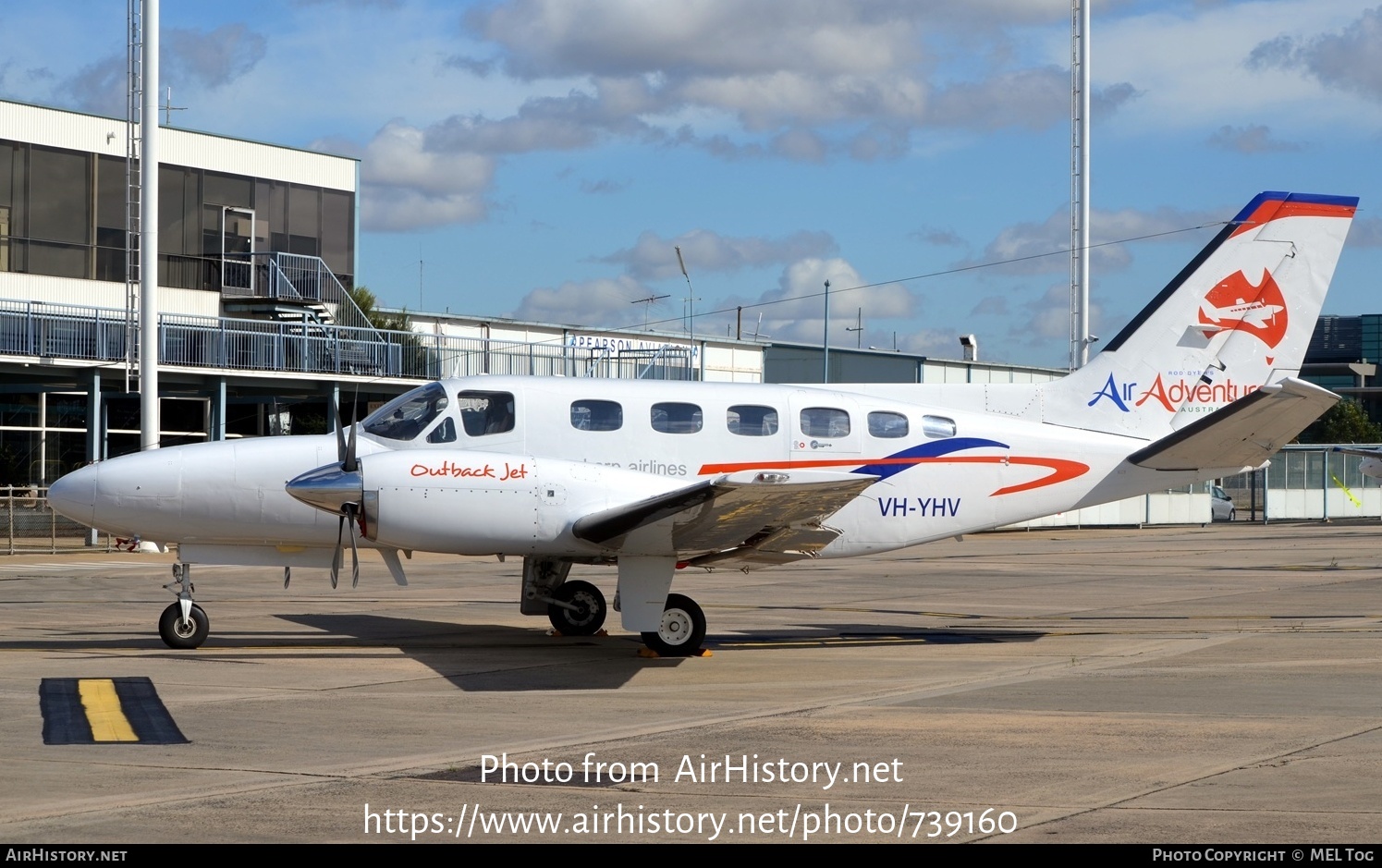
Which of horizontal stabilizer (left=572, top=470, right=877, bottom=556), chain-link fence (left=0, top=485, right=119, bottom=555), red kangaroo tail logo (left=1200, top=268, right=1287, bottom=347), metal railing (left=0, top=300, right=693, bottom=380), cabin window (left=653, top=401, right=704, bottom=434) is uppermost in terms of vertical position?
metal railing (left=0, top=300, right=693, bottom=380)

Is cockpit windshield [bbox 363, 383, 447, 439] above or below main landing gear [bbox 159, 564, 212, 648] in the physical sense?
above

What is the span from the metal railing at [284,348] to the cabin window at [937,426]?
16.5 meters

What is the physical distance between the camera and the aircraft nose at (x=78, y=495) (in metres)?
14.6

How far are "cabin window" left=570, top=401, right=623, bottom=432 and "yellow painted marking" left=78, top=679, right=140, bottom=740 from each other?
17.9 feet

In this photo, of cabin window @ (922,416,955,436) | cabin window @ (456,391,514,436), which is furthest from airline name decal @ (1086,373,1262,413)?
cabin window @ (456,391,514,436)

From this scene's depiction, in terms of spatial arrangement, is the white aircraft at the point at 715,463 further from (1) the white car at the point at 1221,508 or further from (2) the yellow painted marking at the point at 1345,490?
(2) the yellow painted marking at the point at 1345,490

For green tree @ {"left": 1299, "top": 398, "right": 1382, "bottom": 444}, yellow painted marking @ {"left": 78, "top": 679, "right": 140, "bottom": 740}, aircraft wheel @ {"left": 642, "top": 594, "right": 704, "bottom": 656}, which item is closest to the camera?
yellow painted marking @ {"left": 78, "top": 679, "right": 140, "bottom": 740}

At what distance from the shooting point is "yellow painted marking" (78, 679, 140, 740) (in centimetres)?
1005

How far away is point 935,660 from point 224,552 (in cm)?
773

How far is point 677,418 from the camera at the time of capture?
623 inches

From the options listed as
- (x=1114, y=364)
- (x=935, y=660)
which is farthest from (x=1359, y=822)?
(x=1114, y=364)

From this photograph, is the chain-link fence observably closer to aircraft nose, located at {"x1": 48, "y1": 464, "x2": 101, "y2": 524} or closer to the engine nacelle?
aircraft nose, located at {"x1": 48, "y1": 464, "x2": 101, "y2": 524}

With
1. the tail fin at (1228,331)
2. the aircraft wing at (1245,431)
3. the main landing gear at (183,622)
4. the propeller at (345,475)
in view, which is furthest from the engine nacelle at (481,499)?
the aircraft wing at (1245,431)

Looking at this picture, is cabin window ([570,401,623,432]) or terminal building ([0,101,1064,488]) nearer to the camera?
cabin window ([570,401,623,432])
